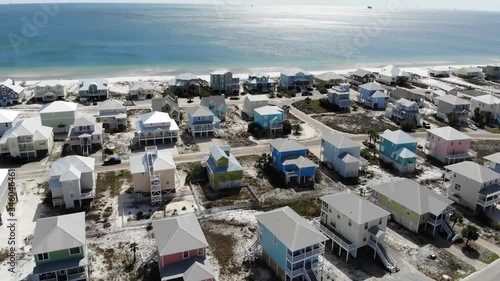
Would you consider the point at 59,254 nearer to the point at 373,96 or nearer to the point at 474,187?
the point at 474,187

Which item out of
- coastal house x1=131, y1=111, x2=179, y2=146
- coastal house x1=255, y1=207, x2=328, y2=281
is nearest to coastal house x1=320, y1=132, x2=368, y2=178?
coastal house x1=255, y1=207, x2=328, y2=281

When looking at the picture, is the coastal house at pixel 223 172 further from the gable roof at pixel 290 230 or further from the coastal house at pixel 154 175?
the gable roof at pixel 290 230

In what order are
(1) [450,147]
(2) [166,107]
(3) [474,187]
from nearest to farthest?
(3) [474,187] → (1) [450,147] → (2) [166,107]

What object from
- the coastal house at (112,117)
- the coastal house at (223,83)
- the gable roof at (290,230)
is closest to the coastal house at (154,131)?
the coastal house at (112,117)

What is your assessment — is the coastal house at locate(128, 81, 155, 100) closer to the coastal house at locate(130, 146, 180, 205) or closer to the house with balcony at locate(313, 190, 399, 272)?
the coastal house at locate(130, 146, 180, 205)

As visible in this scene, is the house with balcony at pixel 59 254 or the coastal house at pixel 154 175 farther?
the coastal house at pixel 154 175

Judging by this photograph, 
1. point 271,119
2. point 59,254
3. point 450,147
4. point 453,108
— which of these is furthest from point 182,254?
point 453,108
